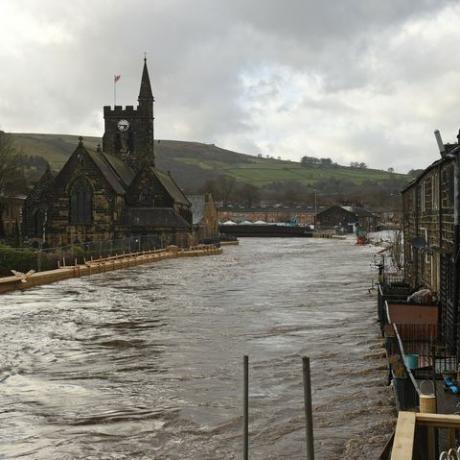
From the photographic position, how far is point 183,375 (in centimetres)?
1800

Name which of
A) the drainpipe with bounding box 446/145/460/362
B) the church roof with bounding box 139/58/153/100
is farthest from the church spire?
the drainpipe with bounding box 446/145/460/362

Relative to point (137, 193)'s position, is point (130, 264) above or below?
below

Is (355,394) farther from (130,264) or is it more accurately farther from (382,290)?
(130,264)

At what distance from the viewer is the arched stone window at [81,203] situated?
251ft

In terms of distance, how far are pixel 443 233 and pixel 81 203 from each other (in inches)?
2376

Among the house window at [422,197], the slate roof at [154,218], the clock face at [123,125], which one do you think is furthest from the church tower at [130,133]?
the house window at [422,197]

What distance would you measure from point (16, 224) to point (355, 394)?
72362 millimetres

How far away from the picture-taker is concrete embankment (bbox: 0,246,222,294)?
3778cm

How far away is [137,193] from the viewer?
79.6 metres

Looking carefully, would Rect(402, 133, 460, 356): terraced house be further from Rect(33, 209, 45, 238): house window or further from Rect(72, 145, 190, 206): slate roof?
Rect(33, 209, 45, 238): house window

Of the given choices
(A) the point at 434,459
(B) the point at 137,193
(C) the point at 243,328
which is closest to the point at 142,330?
(C) the point at 243,328

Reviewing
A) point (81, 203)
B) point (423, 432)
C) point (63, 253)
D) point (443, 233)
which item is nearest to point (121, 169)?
point (81, 203)

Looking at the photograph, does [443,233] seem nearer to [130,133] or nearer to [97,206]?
[97,206]

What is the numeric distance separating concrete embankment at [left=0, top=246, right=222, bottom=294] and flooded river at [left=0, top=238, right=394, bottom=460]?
232 centimetres
